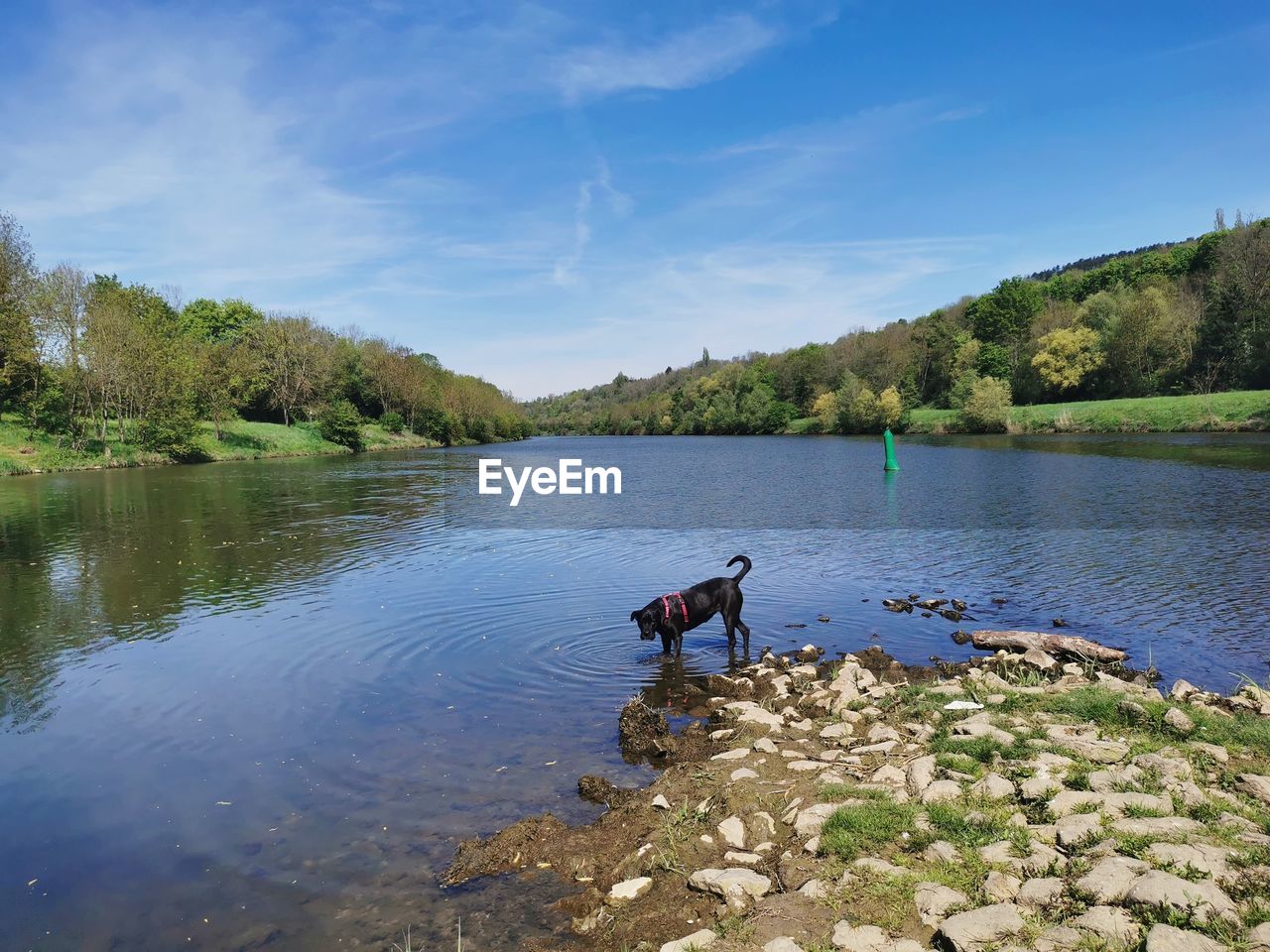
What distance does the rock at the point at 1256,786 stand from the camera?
566 cm

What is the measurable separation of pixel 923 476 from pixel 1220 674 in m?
Answer: 33.8

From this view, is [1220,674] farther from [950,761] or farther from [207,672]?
[207,672]

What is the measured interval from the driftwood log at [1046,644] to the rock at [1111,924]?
8312mm

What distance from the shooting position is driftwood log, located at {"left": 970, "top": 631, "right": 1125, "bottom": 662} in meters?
11.6

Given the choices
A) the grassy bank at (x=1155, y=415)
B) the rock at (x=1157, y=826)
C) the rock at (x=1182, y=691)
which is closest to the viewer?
the rock at (x=1157, y=826)

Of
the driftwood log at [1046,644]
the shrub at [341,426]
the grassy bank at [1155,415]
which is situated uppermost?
the shrub at [341,426]

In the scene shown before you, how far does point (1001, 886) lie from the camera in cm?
494

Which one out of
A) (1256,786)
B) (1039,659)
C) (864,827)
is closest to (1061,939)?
(864,827)

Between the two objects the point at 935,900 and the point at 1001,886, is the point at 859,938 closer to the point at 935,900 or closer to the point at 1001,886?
the point at 935,900

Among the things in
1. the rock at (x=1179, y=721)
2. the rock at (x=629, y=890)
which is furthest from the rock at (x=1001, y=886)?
the rock at (x=1179, y=721)

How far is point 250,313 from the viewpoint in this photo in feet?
373

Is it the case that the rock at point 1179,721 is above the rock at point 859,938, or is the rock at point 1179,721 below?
above

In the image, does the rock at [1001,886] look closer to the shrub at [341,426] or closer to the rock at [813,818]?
the rock at [813,818]

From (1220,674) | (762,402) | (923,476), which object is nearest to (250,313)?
(762,402)
